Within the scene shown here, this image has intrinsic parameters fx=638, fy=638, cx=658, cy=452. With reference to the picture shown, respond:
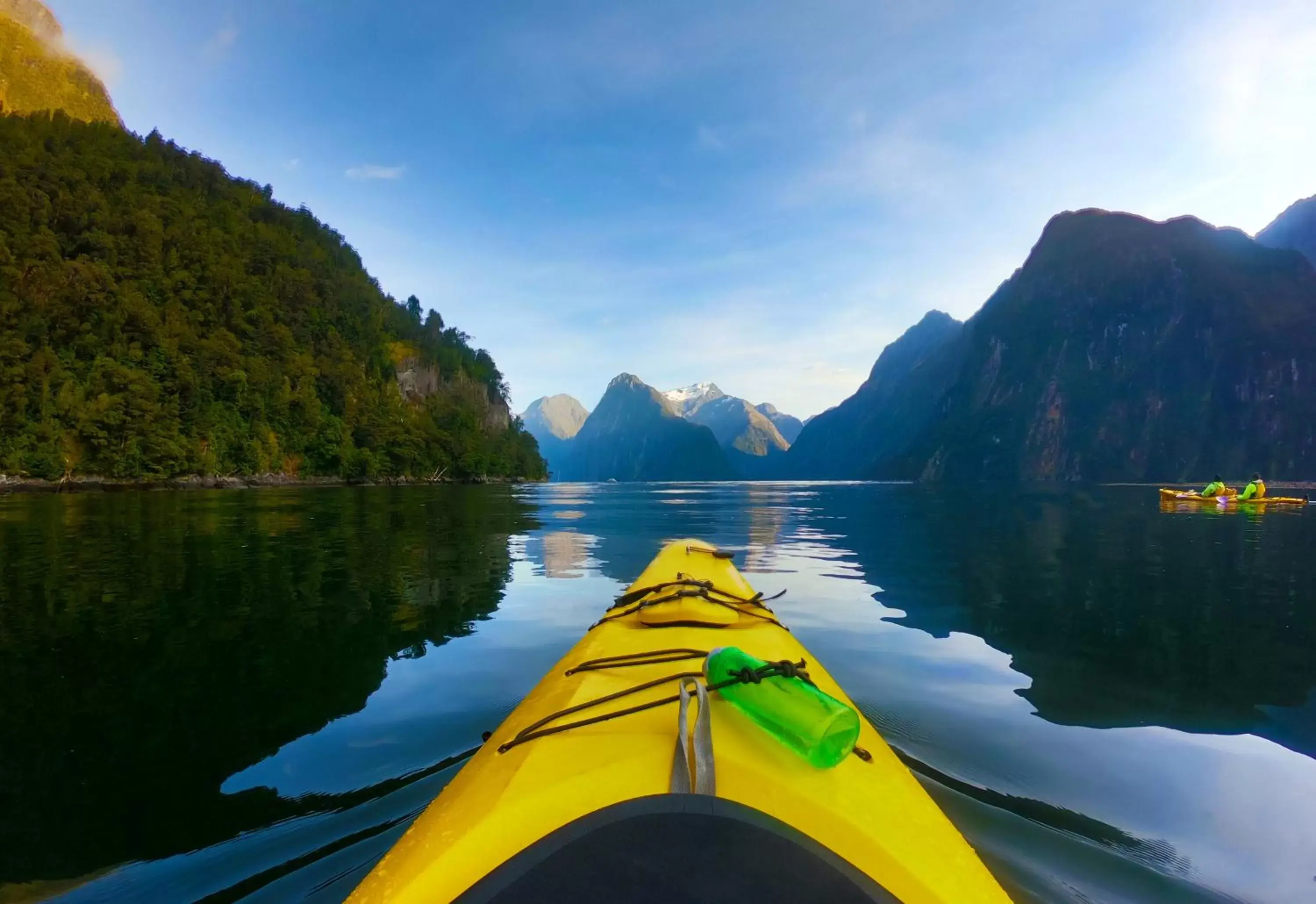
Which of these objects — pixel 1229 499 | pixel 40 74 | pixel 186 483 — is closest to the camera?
pixel 1229 499

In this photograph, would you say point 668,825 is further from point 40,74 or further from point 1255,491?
point 40,74

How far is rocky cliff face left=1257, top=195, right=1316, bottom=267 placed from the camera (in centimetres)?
18662

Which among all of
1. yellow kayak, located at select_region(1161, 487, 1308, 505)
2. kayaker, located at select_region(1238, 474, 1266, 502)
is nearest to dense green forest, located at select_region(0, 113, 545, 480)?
yellow kayak, located at select_region(1161, 487, 1308, 505)

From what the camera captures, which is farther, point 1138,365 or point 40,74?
point 1138,365

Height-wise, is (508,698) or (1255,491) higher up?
(1255,491)

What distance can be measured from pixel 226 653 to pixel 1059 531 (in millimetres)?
22222

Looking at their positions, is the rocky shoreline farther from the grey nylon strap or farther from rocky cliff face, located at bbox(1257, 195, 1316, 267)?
rocky cliff face, located at bbox(1257, 195, 1316, 267)

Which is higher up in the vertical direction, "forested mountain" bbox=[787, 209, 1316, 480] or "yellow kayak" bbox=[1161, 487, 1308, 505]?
"forested mountain" bbox=[787, 209, 1316, 480]

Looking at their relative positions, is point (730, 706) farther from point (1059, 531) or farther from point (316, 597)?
point (1059, 531)

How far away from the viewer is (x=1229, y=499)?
33031 millimetres

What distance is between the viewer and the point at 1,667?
570 centimetres

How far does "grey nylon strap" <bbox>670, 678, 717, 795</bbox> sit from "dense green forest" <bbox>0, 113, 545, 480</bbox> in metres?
68.0

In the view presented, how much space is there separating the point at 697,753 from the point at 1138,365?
186463 mm

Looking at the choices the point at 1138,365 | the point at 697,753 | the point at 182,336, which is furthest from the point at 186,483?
the point at 1138,365
